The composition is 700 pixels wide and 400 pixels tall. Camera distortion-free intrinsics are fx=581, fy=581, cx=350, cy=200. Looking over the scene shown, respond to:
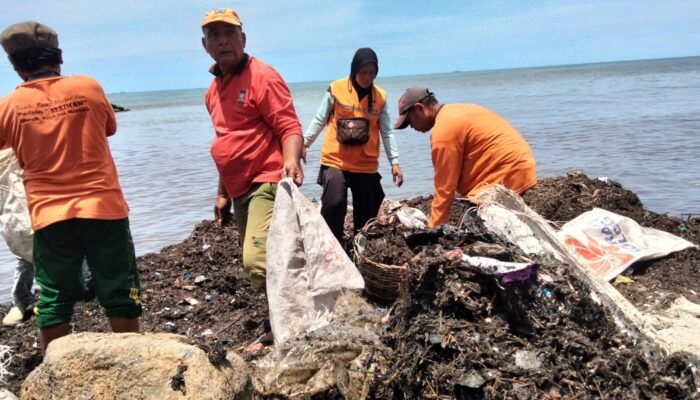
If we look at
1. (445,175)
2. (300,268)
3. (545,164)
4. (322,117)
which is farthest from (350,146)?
(545,164)

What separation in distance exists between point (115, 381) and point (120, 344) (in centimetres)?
18

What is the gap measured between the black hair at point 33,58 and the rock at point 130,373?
1532mm

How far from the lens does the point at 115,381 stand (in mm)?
2643

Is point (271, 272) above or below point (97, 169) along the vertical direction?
below

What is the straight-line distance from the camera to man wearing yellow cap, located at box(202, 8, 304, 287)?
12.3ft

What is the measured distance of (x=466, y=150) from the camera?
4.39 m

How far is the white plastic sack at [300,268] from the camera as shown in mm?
3506

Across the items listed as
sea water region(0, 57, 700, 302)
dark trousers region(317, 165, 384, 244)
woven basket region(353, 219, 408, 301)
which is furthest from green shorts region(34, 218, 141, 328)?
sea water region(0, 57, 700, 302)

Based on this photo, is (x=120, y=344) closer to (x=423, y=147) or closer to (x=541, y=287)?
(x=541, y=287)

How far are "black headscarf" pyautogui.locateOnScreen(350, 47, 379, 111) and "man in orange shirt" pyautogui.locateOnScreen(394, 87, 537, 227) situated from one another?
0.80 meters

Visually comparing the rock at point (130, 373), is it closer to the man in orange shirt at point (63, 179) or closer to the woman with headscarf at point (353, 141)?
the man in orange shirt at point (63, 179)

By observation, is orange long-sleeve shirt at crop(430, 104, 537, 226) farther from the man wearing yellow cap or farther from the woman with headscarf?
the man wearing yellow cap

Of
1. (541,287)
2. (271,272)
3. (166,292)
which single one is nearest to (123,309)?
(271,272)

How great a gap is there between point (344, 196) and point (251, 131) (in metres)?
1.42
